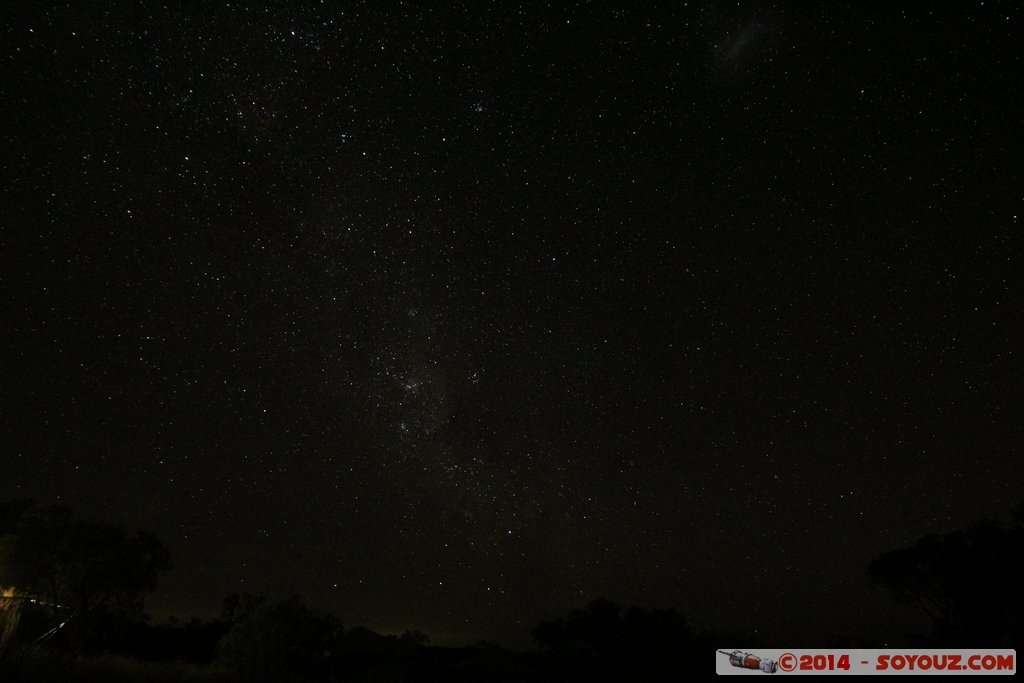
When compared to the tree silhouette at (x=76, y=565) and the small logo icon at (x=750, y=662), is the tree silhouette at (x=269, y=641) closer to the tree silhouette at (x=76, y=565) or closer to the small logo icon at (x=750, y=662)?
the tree silhouette at (x=76, y=565)

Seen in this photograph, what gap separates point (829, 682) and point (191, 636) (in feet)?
90.4

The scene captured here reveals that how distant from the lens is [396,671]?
23547mm

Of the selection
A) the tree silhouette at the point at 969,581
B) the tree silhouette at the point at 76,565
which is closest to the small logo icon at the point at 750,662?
the tree silhouette at the point at 969,581

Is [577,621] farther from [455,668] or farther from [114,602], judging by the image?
[114,602]

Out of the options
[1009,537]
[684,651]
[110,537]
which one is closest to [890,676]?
[1009,537]

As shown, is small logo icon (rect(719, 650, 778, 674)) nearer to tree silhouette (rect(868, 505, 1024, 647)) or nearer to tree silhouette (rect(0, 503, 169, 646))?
tree silhouette (rect(868, 505, 1024, 647))

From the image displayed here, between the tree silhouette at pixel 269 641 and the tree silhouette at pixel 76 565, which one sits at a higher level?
the tree silhouette at pixel 76 565

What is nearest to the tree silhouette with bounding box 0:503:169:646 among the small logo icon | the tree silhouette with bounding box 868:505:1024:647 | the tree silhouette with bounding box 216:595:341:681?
the tree silhouette with bounding box 216:595:341:681

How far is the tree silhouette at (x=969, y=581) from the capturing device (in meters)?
20.4

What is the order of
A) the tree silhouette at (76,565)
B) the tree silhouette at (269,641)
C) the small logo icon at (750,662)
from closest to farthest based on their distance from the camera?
the small logo icon at (750,662) → the tree silhouette at (269,641) → the tree silhouette at (76,565)

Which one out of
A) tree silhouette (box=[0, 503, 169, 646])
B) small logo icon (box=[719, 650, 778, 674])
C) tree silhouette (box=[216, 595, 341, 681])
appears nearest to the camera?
small logo icon (box=[719, 650, 778, 674])

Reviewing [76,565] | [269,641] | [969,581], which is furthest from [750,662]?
[76,565]

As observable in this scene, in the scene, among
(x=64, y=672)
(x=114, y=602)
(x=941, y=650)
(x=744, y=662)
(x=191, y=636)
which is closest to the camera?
(x=64, y=672)

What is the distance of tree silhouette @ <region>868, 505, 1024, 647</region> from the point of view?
20.4 m
